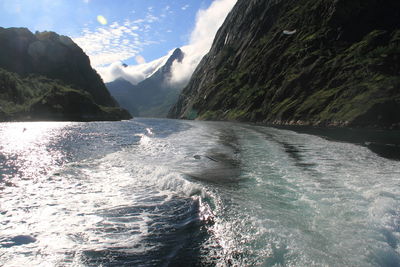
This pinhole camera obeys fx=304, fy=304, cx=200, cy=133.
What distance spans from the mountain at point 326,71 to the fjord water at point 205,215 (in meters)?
61.1

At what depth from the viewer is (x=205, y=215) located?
14484 mm

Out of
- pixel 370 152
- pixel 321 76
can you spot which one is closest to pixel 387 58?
pixel 321 76

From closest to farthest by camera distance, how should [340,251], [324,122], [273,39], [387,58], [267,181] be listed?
[340,251], [267,181], [324,122], [387,58], [273,39]

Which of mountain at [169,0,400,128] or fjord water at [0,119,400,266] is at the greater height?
mountain at [169,0,400,128]

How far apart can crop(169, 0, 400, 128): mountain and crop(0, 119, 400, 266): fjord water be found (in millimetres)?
61142

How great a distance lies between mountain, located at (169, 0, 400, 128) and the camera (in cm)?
8069

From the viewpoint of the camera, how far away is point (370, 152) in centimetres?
3234

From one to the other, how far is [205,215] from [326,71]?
110438mm

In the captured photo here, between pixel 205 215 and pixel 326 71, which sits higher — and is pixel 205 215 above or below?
below

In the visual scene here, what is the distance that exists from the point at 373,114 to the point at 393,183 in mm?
62439

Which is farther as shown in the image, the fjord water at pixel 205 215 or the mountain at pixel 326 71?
the mountain at pixel 326 71

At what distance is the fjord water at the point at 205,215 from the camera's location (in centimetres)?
1073

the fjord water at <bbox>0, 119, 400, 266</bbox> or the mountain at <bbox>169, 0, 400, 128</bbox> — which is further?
the mountain at <bbox>169, 0, 400, 128</bbox>

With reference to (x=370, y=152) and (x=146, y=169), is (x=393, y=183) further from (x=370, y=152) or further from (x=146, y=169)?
(x=146, y=169)
